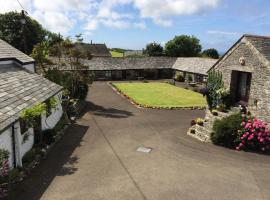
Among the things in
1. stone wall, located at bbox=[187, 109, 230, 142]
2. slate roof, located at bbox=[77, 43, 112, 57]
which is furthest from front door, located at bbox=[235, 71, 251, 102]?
slate roof, located at bbox=[77, 43, 112, 57]

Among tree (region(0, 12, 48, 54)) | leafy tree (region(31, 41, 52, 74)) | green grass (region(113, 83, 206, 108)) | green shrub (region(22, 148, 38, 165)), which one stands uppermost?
tree (region(0, 12, 48, 54))

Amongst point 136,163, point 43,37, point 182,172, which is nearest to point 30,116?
point 136,163

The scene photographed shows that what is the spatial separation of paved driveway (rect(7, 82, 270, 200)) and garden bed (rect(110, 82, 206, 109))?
356 inches

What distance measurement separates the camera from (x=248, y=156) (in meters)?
17.6

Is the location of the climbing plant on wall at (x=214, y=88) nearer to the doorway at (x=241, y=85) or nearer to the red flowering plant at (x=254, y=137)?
the doorway at (x=241, y=85)

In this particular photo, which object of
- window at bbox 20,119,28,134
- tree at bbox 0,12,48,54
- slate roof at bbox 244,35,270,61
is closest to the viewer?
window at bbox 20,119,28,134

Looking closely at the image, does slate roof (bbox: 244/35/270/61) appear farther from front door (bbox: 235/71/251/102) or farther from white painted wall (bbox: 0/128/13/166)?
white painted wall (bbox: 0/128/13/166)

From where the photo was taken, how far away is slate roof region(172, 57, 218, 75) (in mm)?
49338

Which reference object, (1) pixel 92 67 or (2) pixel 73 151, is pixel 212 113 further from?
(1) pixel 92 67

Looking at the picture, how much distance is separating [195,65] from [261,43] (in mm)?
32519

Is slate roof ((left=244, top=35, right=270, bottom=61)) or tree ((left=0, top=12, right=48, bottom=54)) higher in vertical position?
tree ((left=0, top=12, right=48, bottom=54))

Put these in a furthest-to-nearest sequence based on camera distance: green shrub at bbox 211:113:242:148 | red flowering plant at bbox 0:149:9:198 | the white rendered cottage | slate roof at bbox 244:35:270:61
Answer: slate roof at bbox 244:35:270:61, green shrub at bbox 211:113:242:148, the white rendered cottage, red flowering plant at bbox 0:149:9:198

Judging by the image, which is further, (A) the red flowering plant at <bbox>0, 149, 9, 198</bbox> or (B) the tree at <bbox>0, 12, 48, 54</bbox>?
(B) the tree at <bbox>0, 12, 48, 54</bbox>

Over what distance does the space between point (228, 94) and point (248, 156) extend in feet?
21.0
